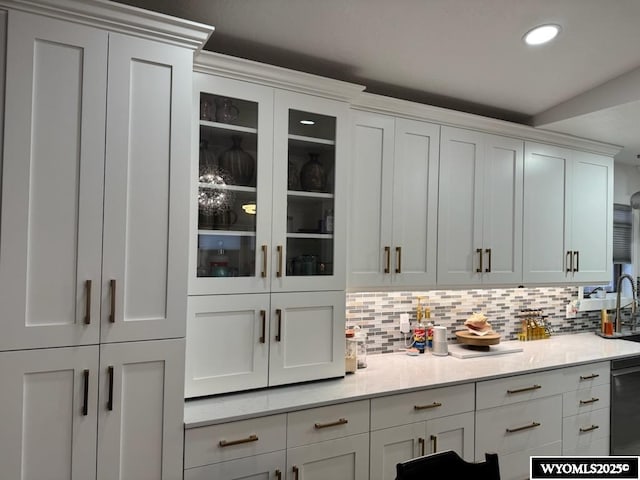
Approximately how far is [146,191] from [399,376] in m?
1.59

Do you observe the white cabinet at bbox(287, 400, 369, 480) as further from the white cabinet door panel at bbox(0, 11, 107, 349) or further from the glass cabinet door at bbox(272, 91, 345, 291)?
the white cabinet door panel at bbox(0, 11, 107, 349)

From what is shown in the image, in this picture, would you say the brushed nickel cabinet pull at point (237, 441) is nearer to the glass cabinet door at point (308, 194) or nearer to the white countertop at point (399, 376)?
the white countertop at point (399, 376)

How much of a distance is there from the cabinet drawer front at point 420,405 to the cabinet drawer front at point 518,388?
3.6 inches

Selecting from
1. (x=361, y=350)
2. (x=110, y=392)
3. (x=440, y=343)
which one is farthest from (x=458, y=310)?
(x=110, y=392)

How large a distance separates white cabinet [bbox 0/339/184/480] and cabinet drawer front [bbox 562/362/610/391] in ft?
7.70

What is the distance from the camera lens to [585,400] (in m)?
2.88

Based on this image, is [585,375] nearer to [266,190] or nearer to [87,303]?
[266,190]

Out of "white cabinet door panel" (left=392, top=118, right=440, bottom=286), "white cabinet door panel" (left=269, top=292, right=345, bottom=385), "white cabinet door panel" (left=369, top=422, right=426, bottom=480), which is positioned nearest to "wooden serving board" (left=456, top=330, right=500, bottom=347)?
"white cabinet door panel" (left=392, top=118, right=440, bottom=286)

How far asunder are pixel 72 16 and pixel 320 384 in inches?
73.2

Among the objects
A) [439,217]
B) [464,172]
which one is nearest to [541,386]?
[439,217]

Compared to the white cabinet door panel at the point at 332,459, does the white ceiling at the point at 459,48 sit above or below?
above

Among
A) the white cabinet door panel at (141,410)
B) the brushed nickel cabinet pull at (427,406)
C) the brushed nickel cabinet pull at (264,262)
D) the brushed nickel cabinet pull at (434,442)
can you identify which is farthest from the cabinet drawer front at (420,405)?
the white cabinet door panel at (141,410)

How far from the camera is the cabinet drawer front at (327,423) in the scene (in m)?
1.96

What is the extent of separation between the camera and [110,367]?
1.62 metres
